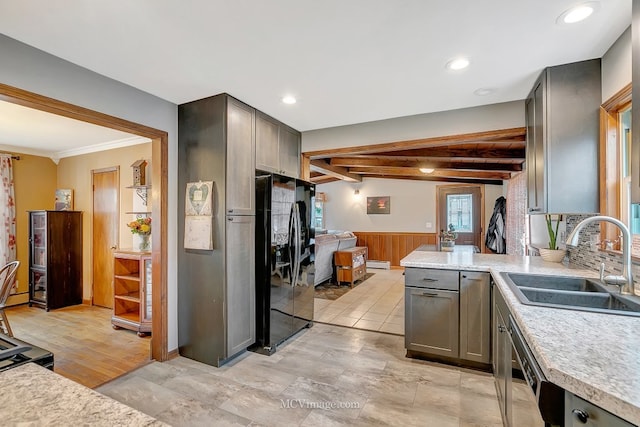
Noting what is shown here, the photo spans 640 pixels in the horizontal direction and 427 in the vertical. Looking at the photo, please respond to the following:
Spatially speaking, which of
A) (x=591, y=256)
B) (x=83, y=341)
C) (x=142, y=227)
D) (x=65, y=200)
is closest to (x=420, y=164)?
(x=591, y=256)

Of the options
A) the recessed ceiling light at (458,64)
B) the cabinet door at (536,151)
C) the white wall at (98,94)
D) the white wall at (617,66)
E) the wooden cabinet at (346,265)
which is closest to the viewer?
the white wall at (617,66)

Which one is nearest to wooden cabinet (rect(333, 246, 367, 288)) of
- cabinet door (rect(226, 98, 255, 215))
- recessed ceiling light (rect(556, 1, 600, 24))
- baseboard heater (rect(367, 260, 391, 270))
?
baseboard heater (rect(367, 260, 391, 270))

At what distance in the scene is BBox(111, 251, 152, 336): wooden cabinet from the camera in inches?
138

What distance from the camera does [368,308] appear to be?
14.9 ft

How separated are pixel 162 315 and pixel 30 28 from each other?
2265mm

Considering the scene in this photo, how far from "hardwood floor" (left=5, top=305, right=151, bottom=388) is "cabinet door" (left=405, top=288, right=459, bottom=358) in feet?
8.07

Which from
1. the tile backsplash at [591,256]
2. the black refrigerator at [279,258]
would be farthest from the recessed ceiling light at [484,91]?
the black refrigerator at [279,258]

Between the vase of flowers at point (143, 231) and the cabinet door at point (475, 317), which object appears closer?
the cabinet door at point (475, 317)

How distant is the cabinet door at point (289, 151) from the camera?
11.8ft

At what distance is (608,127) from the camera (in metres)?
2.10

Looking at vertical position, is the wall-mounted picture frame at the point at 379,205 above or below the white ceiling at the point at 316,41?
below

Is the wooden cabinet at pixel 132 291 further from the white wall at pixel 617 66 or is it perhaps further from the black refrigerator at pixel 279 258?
the white wall at pixel 617 66

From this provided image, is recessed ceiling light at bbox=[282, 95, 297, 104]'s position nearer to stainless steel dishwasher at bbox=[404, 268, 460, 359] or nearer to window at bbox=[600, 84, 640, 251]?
stainless steel dishwasher at bbox=[404, 268, 460, 359]

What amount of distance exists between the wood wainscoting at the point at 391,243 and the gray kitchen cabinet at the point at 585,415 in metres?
7.28
